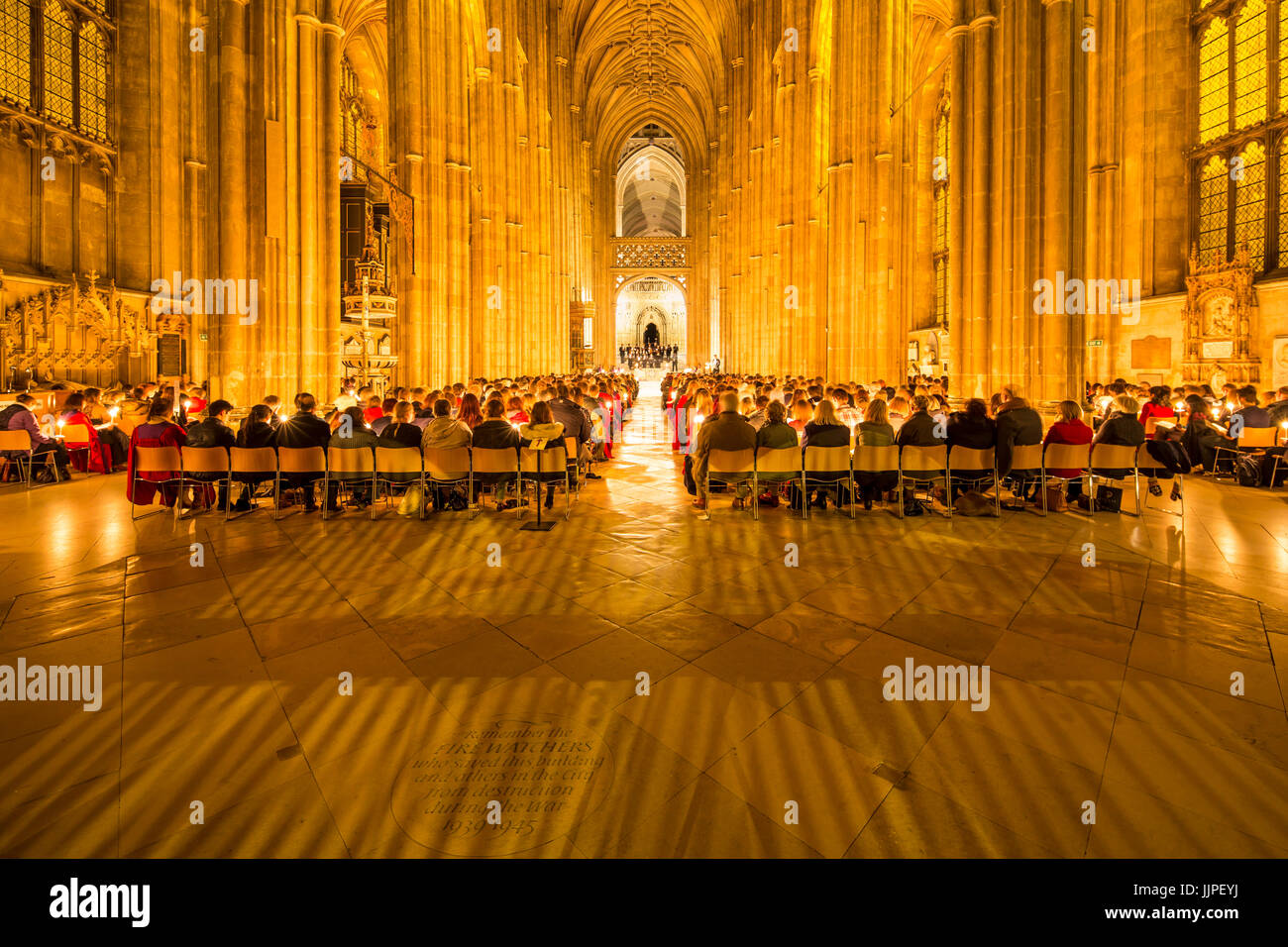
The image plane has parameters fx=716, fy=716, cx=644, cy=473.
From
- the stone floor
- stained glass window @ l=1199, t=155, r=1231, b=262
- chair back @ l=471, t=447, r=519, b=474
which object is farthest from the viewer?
stained glass window @ l=1199, t=155, r=1231, b=262

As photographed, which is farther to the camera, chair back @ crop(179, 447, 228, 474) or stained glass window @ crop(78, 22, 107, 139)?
stained glass window @ crop(78, 22, 107, 139)

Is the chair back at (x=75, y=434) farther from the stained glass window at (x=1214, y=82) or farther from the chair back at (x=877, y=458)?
the stained glass window at (x=1214, y=82)

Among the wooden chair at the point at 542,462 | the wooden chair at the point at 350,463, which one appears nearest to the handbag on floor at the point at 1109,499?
the wooden chair at the point at 542,462

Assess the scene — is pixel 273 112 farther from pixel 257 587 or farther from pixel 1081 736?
pixel 1081 736

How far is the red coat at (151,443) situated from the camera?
23.5 ft

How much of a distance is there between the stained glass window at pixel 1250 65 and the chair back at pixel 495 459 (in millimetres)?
18044

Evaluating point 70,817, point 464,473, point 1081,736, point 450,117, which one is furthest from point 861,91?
point 70,817

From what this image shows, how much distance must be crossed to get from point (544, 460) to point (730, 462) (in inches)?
74.0

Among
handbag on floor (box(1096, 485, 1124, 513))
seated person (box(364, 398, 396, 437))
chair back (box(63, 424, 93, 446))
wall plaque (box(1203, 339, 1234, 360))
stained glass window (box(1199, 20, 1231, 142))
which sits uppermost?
stained glass window (box(1199, 20, 1231, 142))

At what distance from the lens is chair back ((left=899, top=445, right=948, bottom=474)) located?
23.7ft

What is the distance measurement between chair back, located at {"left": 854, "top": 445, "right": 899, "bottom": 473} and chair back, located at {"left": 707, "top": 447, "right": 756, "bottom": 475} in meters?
1.11

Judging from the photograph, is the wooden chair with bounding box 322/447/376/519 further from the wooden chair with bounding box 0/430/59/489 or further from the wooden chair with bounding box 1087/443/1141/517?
the wooden chair with bounding box 1087/443/1141/517

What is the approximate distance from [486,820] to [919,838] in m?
1.35

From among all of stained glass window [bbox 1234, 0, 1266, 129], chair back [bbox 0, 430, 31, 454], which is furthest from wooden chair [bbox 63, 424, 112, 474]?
stained glass window [bbox 1234, 0, 1266, 129]
